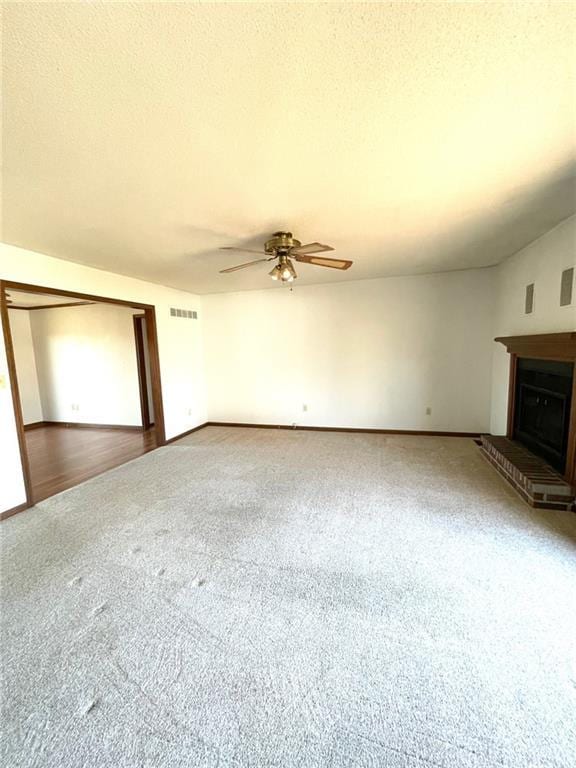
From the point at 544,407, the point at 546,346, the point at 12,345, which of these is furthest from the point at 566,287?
the point at 12,345

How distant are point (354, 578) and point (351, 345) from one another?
3669 mm

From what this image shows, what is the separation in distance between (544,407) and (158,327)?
5.05 metres

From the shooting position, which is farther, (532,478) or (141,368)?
(141,368)

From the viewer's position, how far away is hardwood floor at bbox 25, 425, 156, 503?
3.56m

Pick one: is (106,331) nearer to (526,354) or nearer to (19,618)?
(19,618)

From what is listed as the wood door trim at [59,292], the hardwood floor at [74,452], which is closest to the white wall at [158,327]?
the wood door trim at [59,292]

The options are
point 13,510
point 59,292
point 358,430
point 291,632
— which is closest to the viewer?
point 291,632

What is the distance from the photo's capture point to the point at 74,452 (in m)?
4.54

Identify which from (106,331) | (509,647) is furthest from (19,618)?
(106,331)

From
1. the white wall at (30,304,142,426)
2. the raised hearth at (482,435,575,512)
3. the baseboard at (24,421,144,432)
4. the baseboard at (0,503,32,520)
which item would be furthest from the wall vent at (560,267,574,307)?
the baseboard at (24,421,144,432)

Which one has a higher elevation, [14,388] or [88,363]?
[88,363]

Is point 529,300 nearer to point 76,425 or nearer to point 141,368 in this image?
point 141,368

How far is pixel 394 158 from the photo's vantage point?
5.60 ft

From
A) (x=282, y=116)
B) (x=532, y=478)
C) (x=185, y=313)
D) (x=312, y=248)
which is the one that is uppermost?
(x=282, y=116)
